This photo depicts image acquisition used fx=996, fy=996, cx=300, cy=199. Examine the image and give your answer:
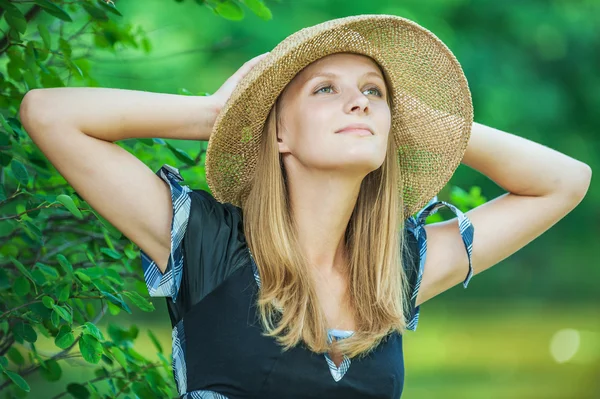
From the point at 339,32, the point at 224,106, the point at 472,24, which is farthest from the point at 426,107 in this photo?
the point at 472,24

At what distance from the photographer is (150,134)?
6.58 ft

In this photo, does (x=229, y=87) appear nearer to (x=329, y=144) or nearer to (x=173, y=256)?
(x=329, y=144)

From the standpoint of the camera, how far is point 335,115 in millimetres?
2004

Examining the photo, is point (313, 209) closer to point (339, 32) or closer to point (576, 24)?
point (339, 32)

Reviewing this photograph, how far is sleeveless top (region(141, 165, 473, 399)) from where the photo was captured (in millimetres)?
1906

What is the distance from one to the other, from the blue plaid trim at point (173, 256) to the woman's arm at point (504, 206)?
1.91ft

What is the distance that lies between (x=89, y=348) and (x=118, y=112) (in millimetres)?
471

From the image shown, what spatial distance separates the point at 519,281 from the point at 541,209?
10.1 metres

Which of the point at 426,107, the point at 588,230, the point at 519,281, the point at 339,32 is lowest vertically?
the point at 519,281

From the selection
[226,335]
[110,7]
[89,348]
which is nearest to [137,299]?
[89,348]

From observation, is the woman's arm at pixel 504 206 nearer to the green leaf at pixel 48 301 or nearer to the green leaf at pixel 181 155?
the green leaf at pixel 181 155

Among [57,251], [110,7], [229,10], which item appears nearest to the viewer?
[110,7]

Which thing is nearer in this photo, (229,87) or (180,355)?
(180,355)

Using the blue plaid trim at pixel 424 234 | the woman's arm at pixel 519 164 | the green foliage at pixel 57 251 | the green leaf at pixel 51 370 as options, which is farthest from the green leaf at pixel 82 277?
the woman's arm at pixel 519 164
